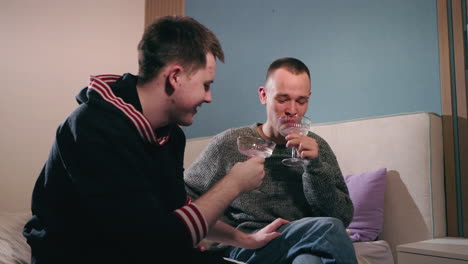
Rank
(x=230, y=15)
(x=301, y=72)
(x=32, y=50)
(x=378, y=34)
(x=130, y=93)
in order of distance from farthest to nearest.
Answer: (x=32, y=50) < (x=230, y=15) < (x=378, y=34) < (x=301, y=72) < (x=130, y=93)

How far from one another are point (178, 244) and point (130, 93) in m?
0.45

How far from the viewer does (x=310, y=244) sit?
1.26m

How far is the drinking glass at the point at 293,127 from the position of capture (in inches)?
67.6

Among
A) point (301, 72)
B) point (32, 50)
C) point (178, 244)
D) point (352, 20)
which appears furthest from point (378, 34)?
point (32, 50)

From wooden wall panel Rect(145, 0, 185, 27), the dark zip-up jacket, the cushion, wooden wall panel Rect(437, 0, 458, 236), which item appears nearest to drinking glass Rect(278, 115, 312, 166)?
the dark zip-up jacket

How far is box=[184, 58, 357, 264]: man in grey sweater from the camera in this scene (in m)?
1.34

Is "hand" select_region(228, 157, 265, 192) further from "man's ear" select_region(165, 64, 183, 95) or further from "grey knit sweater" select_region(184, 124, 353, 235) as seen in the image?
"grey knit sweater" select_region(184, 124, 353, 235)

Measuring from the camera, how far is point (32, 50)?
3965 millimetres

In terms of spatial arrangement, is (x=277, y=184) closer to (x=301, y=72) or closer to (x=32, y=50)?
(x=301, y=72)

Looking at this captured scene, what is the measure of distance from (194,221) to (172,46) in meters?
0.51

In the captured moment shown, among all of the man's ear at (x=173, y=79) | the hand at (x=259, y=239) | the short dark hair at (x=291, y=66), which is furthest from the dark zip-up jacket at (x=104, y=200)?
the short dark hair at (x=291, y=66)

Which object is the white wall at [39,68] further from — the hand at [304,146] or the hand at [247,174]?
the hand at [247,174]

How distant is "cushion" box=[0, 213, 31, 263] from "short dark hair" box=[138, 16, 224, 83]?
0.90 metres

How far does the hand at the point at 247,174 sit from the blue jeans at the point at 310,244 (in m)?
0.25
